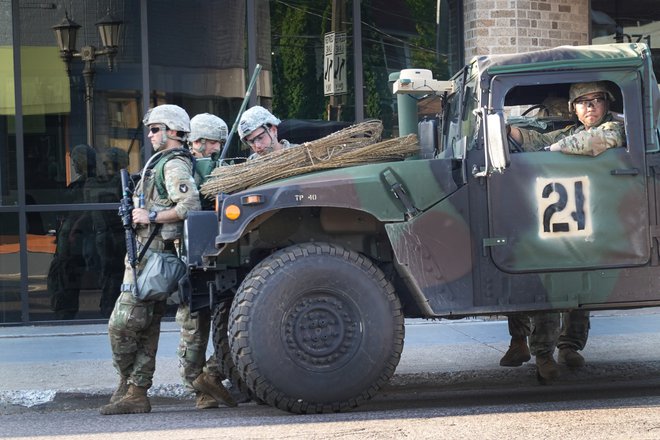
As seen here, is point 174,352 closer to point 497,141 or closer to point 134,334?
point 134,334

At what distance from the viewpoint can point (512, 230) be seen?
638cm

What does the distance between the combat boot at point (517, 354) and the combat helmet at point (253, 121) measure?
98.5 inches

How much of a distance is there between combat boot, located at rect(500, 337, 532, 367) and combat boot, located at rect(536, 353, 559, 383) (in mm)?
389

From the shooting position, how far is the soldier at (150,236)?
21.9 ft

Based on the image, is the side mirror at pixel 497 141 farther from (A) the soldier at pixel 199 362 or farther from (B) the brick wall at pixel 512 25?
(B) the brick wall at pixel 512 25

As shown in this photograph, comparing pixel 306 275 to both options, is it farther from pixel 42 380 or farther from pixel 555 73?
pixel 42 380

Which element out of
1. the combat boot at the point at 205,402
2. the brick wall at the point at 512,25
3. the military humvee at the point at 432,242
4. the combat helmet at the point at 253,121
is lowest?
the combat boot at the point at 205,402

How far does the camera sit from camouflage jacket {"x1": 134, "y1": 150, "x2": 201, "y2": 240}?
6.64 m

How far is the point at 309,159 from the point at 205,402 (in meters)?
1.76

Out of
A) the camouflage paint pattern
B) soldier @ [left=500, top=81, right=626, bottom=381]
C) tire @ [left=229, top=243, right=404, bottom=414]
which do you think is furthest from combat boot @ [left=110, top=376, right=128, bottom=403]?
soldier @ [left=500, top=81, right=626, bottom=381]

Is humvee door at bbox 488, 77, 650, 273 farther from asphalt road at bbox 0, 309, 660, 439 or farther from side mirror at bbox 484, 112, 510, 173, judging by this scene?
asphalt road at bbox 0, 309, 660, 439

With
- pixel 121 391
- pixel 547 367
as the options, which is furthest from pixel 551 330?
pixel 121 391

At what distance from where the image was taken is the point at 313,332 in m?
6.16

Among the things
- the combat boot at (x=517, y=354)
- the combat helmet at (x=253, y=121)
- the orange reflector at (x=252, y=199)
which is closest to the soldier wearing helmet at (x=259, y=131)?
the combat helmet at (x=253, y=121)
